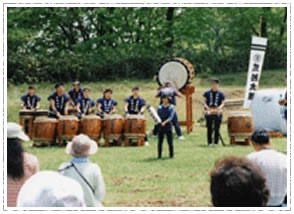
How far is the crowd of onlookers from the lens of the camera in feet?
8.55

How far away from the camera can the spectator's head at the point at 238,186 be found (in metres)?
2.57

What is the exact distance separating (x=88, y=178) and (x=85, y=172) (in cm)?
6

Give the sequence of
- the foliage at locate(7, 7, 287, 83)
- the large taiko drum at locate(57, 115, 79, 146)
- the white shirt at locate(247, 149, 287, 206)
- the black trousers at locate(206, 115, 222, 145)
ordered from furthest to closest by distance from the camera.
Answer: the foliage at locate(7, 7, 287, 83) < the large taiko drum at locate(57, 115, 79, 146) < the black trousers at locate(206, 115, 222, 145) < the white shirt at locate(247, 149, 287, 206)

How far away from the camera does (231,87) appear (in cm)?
2481

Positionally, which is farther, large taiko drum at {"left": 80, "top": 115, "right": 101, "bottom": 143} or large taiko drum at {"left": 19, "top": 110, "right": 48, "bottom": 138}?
large taiko drum at {"left": 19, "top": 110, "right": 48, "bottom": 138}

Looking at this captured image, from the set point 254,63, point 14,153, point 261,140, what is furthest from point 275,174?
point 254,63

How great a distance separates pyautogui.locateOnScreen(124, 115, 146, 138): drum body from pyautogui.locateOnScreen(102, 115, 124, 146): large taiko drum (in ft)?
0.49

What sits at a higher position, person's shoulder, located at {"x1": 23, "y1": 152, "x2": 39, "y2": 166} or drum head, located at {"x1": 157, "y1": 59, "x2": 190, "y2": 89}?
drum head, located at {"x1": 157, "y1": 59, "x2": 190, "y2": 89}

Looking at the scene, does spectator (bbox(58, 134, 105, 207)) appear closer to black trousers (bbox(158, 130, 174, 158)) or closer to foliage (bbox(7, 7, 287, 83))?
black trousers (bbox(158, 130, 174, 158))

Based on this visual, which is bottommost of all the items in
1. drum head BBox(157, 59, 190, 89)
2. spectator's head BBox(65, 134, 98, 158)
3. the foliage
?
spectator's head BBox(65, 134, 98, 158)

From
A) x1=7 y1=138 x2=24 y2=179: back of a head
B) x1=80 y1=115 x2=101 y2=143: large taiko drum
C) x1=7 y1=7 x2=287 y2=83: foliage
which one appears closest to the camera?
→ x1=7 y1=138 x2=24 y2=179: back of a head

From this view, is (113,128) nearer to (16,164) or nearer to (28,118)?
(28,118)

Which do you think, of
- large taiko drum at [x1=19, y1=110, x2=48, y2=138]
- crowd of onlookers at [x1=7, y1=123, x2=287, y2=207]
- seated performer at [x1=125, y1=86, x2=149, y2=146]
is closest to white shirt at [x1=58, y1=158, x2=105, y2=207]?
crowd of onlookers at [x1=7, y1=123, x2=287, y2=207]

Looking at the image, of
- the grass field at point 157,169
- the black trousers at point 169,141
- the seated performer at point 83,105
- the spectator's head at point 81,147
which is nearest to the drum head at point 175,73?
Answer: the grass field at point 157,169
